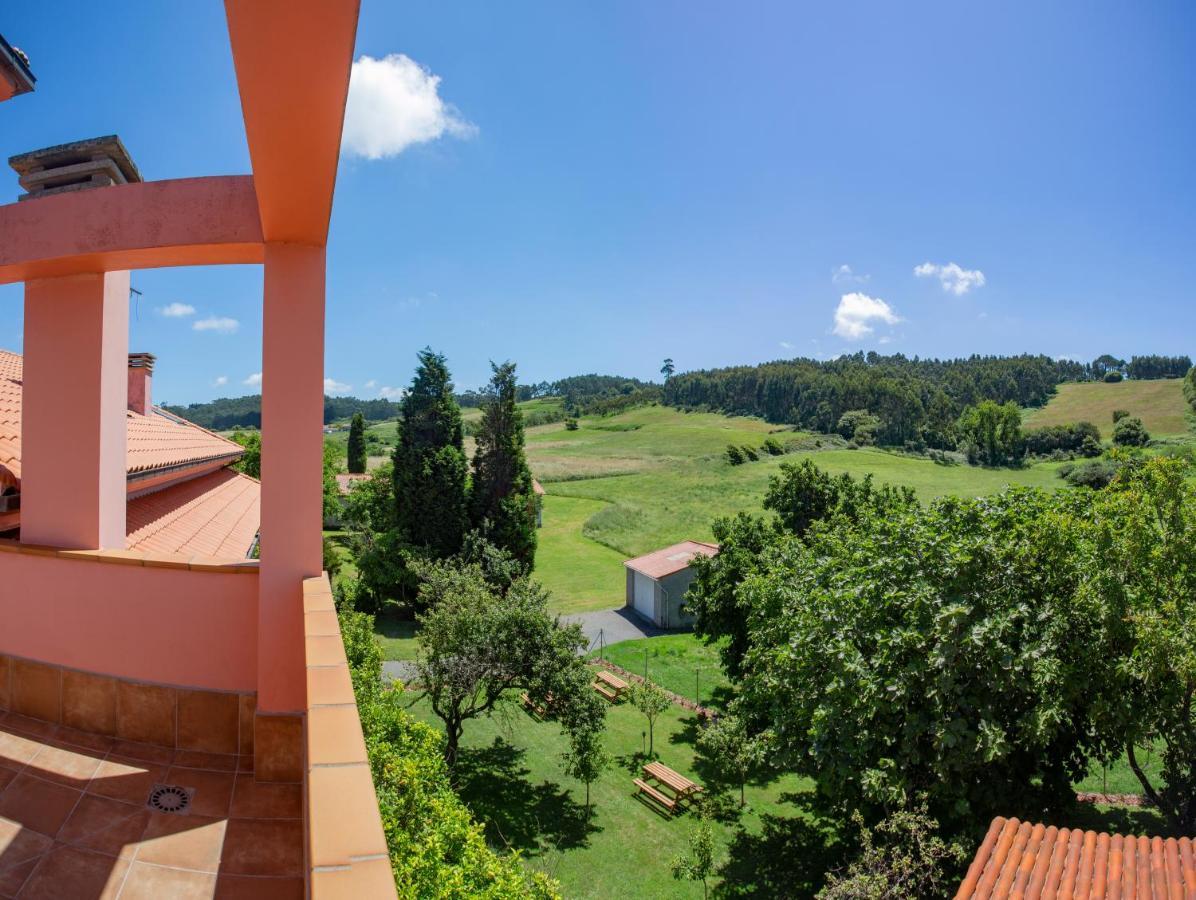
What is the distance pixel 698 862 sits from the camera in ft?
32.2

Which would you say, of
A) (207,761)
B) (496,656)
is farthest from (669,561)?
(207,761)

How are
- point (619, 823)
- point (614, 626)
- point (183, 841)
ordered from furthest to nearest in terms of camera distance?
point (614, 626), point (619, 823), point (183, 841)

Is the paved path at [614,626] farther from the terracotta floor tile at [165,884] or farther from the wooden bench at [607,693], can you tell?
the terracotta floor tile at [165,884]

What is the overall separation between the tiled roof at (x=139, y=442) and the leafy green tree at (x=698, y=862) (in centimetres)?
912

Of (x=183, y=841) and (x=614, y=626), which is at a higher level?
(x=183, y=841)

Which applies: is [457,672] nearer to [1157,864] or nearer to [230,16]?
[1157,864]

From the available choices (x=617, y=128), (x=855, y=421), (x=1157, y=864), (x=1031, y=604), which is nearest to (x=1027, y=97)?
(x=617, y=128)

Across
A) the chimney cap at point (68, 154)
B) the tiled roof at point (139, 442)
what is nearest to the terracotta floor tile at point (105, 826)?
the tiled roof at point (139, 442)

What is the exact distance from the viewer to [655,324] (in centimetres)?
5897

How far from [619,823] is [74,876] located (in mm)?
11285

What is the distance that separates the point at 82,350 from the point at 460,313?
2778cm

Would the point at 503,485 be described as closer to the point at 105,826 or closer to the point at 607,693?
the point at 607,693

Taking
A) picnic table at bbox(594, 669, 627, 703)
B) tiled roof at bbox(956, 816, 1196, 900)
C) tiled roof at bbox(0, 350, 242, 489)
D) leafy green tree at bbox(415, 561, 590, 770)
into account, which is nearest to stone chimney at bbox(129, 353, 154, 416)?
tiled roof at bbox(0, 350, 242, 489)

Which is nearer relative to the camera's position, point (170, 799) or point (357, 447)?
point (170, 799)
